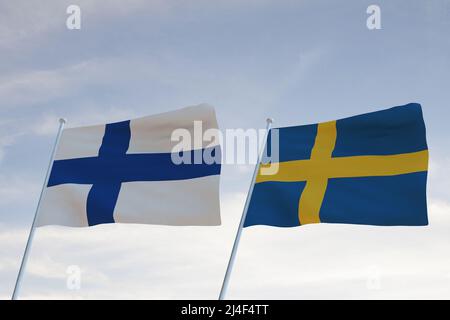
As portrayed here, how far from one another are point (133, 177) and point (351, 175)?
13.3 ft

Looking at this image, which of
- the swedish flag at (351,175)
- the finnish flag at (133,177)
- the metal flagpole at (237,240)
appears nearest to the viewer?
the metal flagpole at (237,240)

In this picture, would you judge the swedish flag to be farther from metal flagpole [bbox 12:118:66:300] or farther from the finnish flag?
metal flagpole [bbox 12:118:66:300]

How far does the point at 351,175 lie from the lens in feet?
37.3

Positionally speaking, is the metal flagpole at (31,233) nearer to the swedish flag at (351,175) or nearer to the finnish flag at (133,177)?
the finnish flag at (133,177)

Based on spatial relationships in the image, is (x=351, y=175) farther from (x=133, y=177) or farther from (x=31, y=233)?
(x=31, y=233)

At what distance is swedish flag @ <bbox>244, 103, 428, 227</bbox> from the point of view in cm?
1088

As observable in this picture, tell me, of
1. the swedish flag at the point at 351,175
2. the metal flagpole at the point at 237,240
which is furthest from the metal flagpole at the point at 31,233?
the swedish flag at the point at 351,175

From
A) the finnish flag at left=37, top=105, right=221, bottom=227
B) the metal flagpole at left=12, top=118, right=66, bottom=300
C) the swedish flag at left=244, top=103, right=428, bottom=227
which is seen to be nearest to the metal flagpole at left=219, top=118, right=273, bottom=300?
the swedish flag at left=244, top=103, right=428, bottom=227

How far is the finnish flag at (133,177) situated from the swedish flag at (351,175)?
3.41 feet

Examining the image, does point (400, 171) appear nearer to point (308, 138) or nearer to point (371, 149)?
point (371, 149)

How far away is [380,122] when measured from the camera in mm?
11445

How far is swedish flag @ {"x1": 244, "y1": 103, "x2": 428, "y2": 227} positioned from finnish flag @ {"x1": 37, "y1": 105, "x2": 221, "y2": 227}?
1.04 metres

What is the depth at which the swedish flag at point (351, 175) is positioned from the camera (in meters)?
10.9
